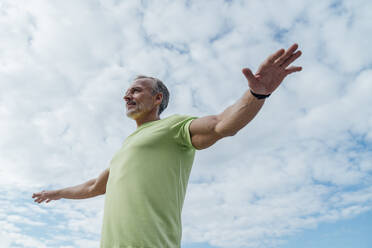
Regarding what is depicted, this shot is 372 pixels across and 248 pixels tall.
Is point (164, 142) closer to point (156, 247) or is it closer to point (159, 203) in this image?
point (159, 203)

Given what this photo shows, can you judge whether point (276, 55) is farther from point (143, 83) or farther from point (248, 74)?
point (143, 83)

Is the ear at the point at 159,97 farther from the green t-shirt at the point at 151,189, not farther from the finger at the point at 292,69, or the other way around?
the finger at the point at 292,69

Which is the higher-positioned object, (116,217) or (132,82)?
(132,82)

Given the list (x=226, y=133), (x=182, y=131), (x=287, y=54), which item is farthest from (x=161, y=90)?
(x=287, y=54)

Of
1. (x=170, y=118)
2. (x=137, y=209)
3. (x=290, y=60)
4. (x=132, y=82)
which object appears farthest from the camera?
A: (x=132, y=82)

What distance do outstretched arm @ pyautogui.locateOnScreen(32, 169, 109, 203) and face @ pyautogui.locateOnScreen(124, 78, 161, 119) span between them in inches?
38.5

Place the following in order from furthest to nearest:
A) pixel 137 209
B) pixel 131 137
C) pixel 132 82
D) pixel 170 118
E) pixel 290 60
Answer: pixel 132 82
pixel 131 137
pixel 170 118
pixel 137 209
pixel 290 60

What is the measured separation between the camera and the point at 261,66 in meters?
2.48

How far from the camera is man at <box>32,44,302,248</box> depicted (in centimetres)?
249

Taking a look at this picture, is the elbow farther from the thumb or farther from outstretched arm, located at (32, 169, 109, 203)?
outstretched arm, located at (32, 169, 109, 203)

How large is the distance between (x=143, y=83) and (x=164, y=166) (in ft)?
4.64

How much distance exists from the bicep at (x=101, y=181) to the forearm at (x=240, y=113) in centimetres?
222

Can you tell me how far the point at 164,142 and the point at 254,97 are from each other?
1.04 m

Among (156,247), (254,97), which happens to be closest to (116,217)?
(156,247)
